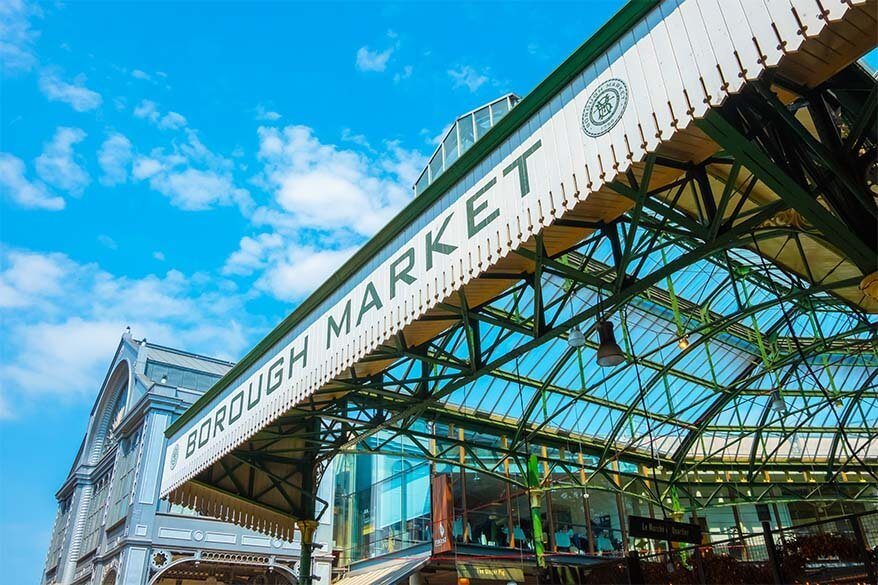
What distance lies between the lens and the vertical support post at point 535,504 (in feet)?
60.2

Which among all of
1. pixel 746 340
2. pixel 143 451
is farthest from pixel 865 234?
pixel 143 451

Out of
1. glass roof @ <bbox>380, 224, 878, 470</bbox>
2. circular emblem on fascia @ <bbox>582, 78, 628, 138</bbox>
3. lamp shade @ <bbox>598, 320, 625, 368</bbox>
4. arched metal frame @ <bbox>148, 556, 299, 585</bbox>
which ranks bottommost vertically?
arched metal frame @ <bbox>148, 556, 299, 585</bbox>

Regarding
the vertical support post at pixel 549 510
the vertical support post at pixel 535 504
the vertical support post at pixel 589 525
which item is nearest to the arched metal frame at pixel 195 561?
the vertical support post at pixel 549 510

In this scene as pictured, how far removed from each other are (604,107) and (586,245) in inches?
183

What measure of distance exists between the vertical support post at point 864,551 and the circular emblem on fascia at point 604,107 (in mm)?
4904

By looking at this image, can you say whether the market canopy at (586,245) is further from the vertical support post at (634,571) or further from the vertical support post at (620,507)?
the vertical support post at (620,507)

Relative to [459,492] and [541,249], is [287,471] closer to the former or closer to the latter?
[459,492]

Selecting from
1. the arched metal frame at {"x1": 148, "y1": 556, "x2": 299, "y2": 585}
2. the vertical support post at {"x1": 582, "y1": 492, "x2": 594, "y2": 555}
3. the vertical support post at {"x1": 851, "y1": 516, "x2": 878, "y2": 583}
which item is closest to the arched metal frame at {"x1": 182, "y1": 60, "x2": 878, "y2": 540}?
the vertical support post at {"x1": 582, "y1": 492, "x2": 594, "y2": 555}

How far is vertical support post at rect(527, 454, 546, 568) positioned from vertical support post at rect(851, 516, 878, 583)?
11838mm

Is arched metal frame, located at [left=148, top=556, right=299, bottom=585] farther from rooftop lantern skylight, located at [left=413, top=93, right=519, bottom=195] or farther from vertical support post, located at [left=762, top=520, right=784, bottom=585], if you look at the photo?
vertical support post, located at [left=762, top=520, right=784, bottom=585]

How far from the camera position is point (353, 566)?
81.2ft

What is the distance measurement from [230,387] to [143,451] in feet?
51.4

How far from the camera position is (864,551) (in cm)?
668

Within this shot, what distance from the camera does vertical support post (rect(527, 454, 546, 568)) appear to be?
18344mm
